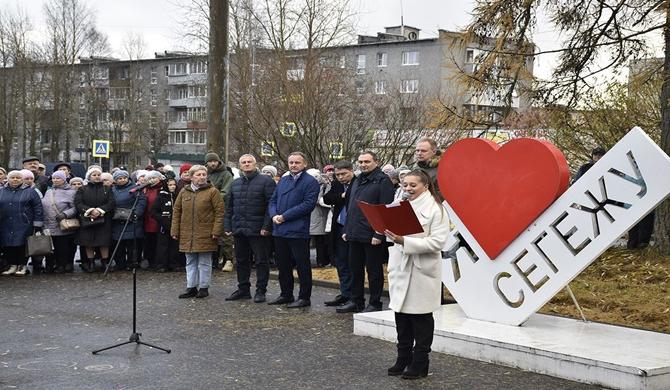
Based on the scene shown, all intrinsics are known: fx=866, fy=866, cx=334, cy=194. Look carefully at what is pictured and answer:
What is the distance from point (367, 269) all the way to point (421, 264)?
3.12 meters

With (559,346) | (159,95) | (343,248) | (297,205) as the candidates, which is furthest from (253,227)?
(159,95)

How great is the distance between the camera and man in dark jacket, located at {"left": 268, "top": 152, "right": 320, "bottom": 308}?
11281 millimetres

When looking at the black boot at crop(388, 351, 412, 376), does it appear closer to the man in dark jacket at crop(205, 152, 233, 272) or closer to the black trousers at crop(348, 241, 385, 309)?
the black trousers at crop(348, 241, 385, 309)

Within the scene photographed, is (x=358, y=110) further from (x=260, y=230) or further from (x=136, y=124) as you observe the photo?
(x=136, y=124)

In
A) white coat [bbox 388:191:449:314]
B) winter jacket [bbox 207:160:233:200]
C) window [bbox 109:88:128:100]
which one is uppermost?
window [bbox 109:88:128:100]

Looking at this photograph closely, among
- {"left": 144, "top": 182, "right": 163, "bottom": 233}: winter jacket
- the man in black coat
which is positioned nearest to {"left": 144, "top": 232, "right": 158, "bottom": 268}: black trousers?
{"left": 144, "top": 182, "right": 163, "bottom": 233}: winter jacket

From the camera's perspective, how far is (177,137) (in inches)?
4146

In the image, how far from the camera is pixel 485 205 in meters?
9.36

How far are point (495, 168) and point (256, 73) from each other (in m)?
19.8

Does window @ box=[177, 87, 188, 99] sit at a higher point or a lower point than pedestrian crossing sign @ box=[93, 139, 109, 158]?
higher

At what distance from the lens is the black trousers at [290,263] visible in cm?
1142

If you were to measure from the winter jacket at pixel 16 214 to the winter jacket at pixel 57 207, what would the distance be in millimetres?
344

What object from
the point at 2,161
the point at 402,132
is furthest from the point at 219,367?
the point at 2,161

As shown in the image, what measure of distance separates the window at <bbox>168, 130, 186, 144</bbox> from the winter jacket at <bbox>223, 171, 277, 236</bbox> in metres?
94.0
